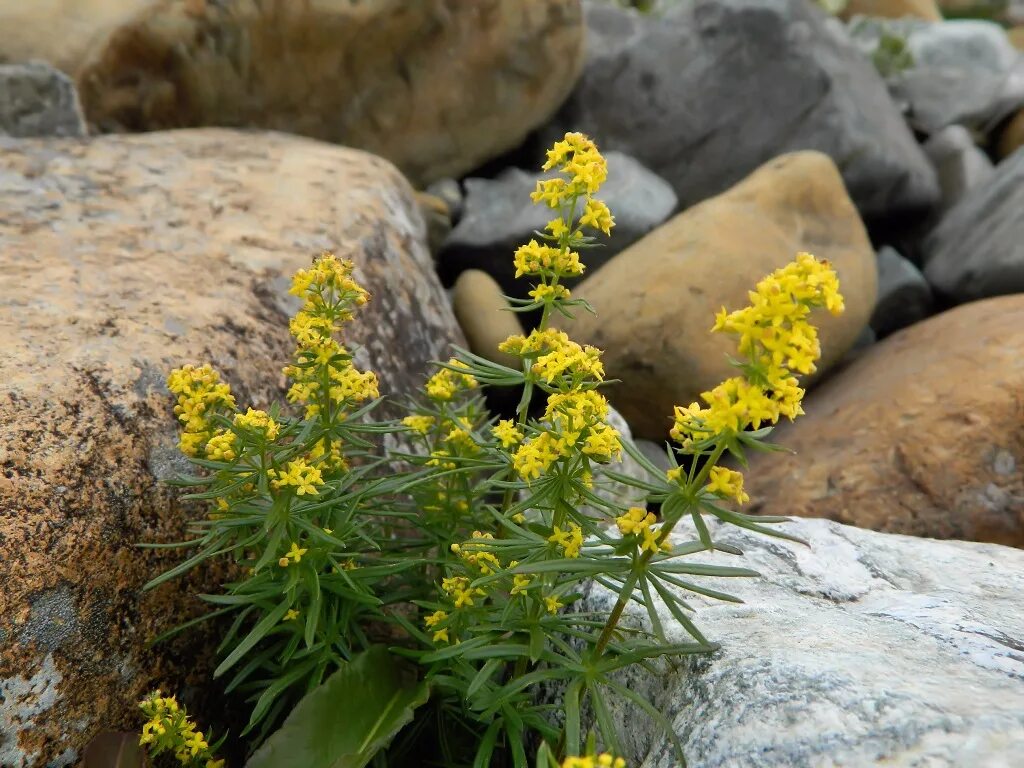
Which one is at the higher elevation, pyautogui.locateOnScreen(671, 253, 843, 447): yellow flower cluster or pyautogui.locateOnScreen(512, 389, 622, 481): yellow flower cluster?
pyautogui.locateOnScreen(671, 253, 843, 447): yellow flower cluster

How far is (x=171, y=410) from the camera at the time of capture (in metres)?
2.66

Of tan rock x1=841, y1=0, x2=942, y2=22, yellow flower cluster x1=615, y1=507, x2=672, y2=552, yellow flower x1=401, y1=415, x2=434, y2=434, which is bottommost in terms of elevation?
tan rock x1=841, y1=0, x2=942, y2=22

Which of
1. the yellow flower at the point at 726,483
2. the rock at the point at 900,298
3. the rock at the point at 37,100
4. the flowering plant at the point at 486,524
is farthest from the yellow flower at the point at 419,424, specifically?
the rock at the point at 900,298

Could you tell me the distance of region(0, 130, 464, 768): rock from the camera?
7.37 ft

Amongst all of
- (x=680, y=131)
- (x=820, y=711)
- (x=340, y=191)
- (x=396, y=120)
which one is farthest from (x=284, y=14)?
(x=820, y=711)

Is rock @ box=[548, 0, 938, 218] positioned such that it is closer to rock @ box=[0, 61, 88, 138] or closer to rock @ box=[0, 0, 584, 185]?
rock @ box=[0, 0, 584, 185]

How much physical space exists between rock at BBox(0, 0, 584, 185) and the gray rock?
10.7 ft

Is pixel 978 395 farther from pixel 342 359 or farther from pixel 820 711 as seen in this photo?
pixel 342 359

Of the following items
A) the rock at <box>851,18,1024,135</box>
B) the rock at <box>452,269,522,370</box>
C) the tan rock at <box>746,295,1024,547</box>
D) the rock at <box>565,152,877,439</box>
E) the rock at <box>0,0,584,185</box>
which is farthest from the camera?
the rock at <box>851,18,1024,135</box>

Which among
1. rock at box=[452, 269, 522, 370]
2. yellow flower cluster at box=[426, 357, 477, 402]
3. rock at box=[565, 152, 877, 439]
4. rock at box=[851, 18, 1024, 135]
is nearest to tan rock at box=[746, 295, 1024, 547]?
rock at box=[565, 152, 877, 439]

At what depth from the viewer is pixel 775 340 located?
1.66 meters

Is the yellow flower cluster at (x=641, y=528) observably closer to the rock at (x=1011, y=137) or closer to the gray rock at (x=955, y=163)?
the gray rock at (x=955, y=163)

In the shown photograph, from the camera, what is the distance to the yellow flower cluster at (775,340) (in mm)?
1635

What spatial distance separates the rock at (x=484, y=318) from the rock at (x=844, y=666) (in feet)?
6.57
